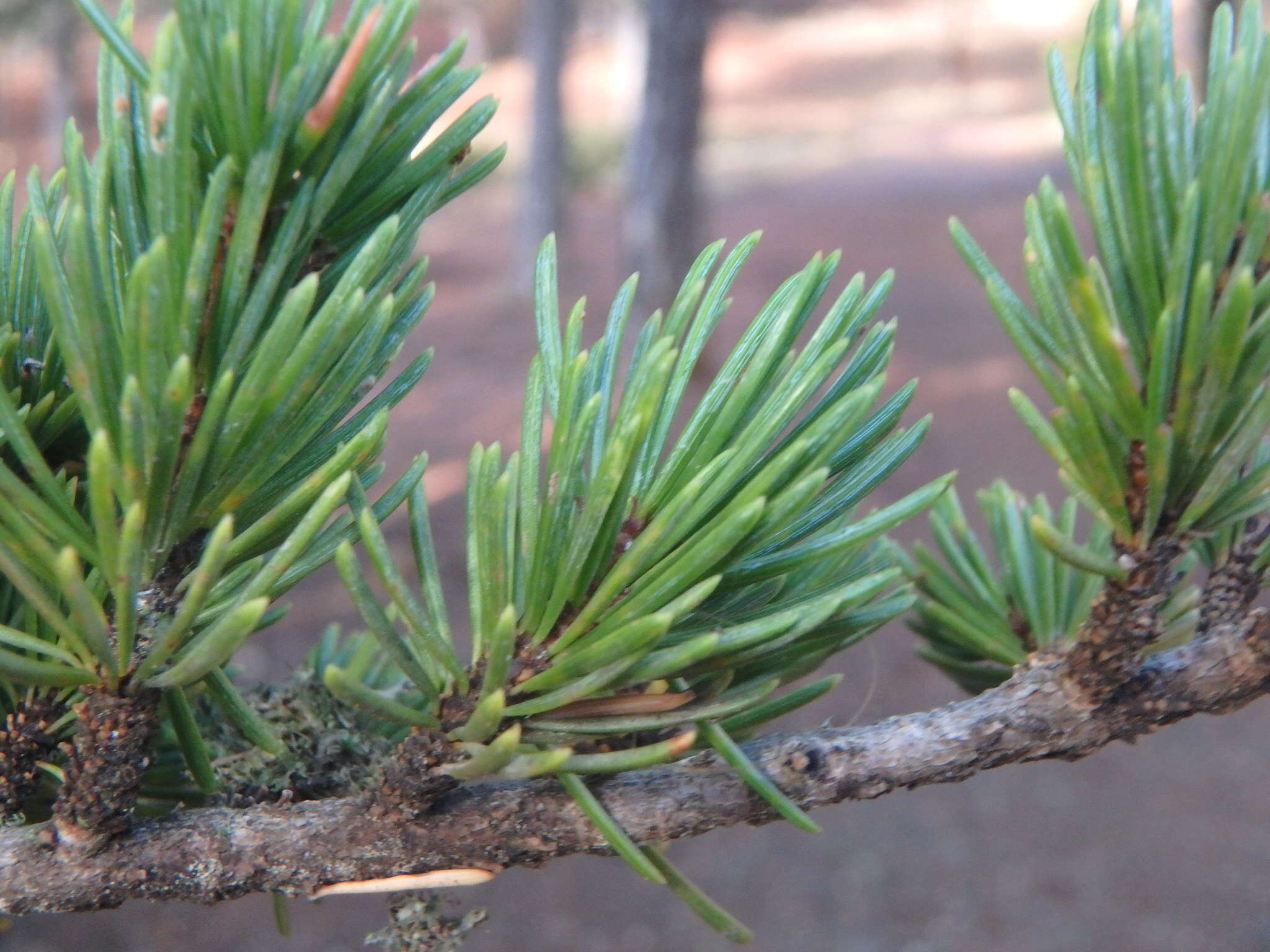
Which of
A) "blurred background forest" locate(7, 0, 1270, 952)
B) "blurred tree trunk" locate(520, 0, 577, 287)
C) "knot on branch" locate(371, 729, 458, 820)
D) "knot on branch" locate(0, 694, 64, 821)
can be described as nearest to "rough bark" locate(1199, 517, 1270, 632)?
"blurred background forest" locate(7, 0, 1270, 952)

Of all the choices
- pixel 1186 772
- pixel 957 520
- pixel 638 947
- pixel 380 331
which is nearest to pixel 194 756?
pixel 380 331

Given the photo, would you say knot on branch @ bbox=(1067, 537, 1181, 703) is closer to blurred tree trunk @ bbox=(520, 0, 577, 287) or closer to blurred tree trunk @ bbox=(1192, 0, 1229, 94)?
blurred tree trunk @ bbox=(1192, 0, 1229, 94)

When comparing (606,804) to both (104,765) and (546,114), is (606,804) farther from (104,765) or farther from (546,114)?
(546,114)

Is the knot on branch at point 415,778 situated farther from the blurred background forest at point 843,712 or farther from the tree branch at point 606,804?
the blurred background forest at point 843,712

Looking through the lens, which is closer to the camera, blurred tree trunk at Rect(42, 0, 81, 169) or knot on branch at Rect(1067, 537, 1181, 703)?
knot on branch at Rect(1067, 537, 1181, 703)

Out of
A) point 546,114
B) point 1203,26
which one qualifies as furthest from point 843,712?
point 546,114

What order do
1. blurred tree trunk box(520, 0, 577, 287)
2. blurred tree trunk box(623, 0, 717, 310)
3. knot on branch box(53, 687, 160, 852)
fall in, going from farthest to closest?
blurred tree trunk box(520, 0, 577, 287) → blurred tree trunk box(623, 0, 717, 310) → knot on branch box(53, 687, 160, 852)
